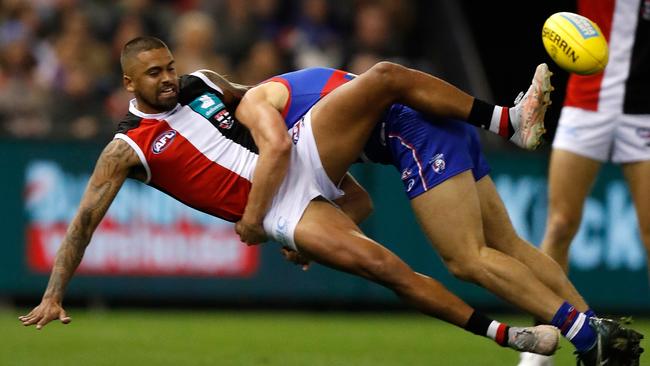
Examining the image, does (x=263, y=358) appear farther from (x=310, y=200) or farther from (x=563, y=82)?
(x=563, y=82)

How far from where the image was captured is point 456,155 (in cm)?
717

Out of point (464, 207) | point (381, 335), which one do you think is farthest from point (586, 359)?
point (381, 335)

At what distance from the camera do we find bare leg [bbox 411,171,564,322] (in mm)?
6977

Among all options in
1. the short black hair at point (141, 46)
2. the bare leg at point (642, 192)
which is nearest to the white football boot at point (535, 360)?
the bare leg at point (642, 192)

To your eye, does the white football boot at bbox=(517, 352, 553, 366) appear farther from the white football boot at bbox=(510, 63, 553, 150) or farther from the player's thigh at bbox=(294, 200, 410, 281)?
the white football boot at bbox=(510, 63, 553, 150)

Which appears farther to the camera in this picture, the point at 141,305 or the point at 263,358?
the point at 141,305

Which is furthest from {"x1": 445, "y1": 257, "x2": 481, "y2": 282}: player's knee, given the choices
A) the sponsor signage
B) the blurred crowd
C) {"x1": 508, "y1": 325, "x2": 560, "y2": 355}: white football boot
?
the blurred crowd

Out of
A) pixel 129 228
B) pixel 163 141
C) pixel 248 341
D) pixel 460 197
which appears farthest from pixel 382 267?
pixel 129 228

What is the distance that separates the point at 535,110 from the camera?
22.9ft

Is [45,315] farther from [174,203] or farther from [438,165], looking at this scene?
[174,203]

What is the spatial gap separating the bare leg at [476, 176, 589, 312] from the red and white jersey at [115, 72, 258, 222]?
1.32 metres

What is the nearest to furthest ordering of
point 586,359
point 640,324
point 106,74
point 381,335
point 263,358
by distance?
point 586,359 < point 263,358 < point 381,335 < point 640,324 < point 106,74

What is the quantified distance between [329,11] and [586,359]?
28.5 feet

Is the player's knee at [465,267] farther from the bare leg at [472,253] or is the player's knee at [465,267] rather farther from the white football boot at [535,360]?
the white football boot at [535,360]
